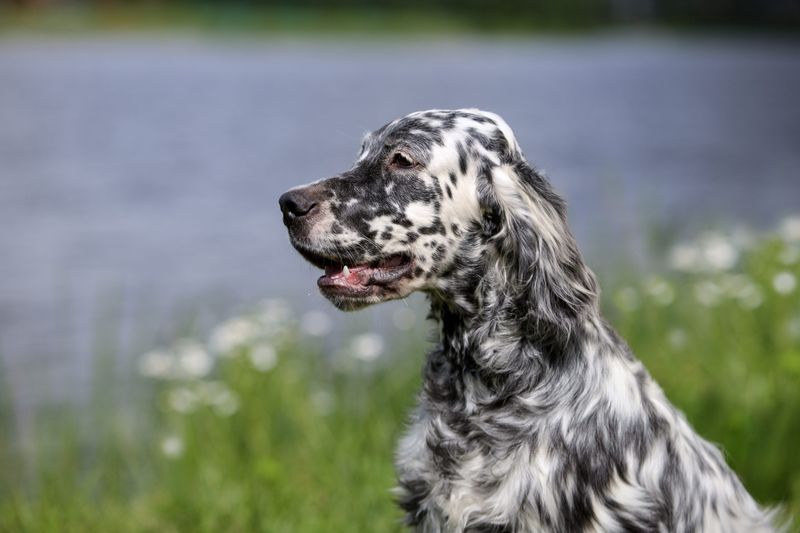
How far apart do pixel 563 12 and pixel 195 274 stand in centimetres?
4320

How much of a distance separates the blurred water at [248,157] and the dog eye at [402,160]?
2151mm

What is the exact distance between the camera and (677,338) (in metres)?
6.55

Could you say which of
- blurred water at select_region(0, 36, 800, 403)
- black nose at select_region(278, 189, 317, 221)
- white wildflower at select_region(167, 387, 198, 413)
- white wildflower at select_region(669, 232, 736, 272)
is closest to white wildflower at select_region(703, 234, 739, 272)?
white wildflower at select_region(669, 232, 736, 272)

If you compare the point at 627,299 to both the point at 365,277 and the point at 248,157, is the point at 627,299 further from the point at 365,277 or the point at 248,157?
the point at 248,157

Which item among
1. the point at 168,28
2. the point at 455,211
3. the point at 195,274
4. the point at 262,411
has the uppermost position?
the point at 455,211

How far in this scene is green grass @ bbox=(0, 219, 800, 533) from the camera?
5.32 metres

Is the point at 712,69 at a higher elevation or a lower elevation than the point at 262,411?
lower

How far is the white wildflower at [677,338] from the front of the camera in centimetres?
658

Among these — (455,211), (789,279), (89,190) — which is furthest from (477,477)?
(89,190)

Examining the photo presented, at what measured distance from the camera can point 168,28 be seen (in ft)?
153

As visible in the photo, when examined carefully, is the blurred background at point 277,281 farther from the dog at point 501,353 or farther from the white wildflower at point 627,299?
the dog at point 501,353

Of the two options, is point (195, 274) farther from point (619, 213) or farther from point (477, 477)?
point (477, 477)

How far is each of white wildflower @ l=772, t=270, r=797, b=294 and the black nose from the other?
3.58 m

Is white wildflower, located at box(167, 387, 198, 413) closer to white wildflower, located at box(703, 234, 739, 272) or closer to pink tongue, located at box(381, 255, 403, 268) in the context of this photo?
pink tongue, located at box(381, 255, 403, 268)
